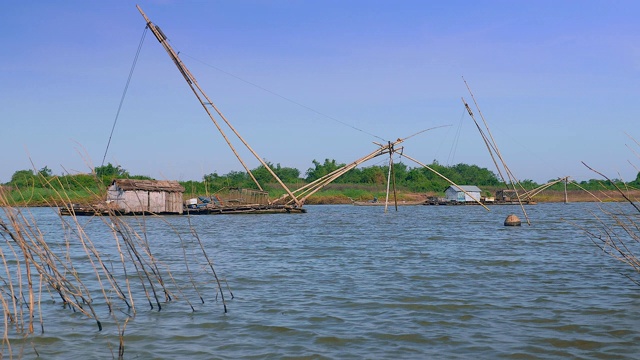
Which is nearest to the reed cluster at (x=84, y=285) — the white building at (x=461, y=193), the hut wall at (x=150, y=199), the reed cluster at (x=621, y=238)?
the reed cluster at (x=621, y=238)

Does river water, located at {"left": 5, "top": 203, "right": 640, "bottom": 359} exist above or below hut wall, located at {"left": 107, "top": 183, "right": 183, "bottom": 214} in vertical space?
below

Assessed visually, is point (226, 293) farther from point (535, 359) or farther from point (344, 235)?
point (344, 235)

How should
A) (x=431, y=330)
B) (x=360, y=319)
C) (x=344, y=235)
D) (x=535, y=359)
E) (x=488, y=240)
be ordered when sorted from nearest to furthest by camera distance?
(x=535, y=359)
(x=431, y=330)
(x=360, y=319)
(x=488, y=240)
(x=344, y=235)

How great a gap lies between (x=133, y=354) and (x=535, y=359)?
304 cm

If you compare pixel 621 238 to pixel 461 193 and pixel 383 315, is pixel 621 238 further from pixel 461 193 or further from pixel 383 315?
pixel 461 193

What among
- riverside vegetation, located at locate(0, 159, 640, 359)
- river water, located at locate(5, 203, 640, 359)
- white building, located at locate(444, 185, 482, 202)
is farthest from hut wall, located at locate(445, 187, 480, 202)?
river water, located at locate(5, 203, 640, 359)

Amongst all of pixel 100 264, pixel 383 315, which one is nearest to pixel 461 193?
pixel 100 264

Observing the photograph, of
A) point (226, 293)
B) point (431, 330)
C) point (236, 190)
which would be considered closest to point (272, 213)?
point (236, 190)

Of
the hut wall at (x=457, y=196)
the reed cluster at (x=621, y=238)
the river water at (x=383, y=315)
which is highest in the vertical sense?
the hut wall at (x=457, y=196)

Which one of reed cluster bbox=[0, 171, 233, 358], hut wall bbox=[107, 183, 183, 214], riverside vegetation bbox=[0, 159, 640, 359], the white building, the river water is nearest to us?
reed cluster bbox=[0, 171, 233, 358]

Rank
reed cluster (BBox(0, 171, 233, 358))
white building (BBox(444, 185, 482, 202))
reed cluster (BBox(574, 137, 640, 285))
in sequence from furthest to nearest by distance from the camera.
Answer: white building (BBox(444, 185, 482, 202)) < reed cluster (BBox(574, 137, 640, 285)) < reed cluster (BBox(0, 171, 233, 358))

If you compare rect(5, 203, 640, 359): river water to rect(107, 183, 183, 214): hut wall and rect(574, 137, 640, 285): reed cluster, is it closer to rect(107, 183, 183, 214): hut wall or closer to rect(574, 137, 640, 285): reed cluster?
rect(574, 137, 640, 285): reed cluster

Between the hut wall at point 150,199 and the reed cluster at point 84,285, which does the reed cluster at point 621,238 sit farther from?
the hut wall at point 150,199

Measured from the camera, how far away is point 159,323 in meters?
5.62
